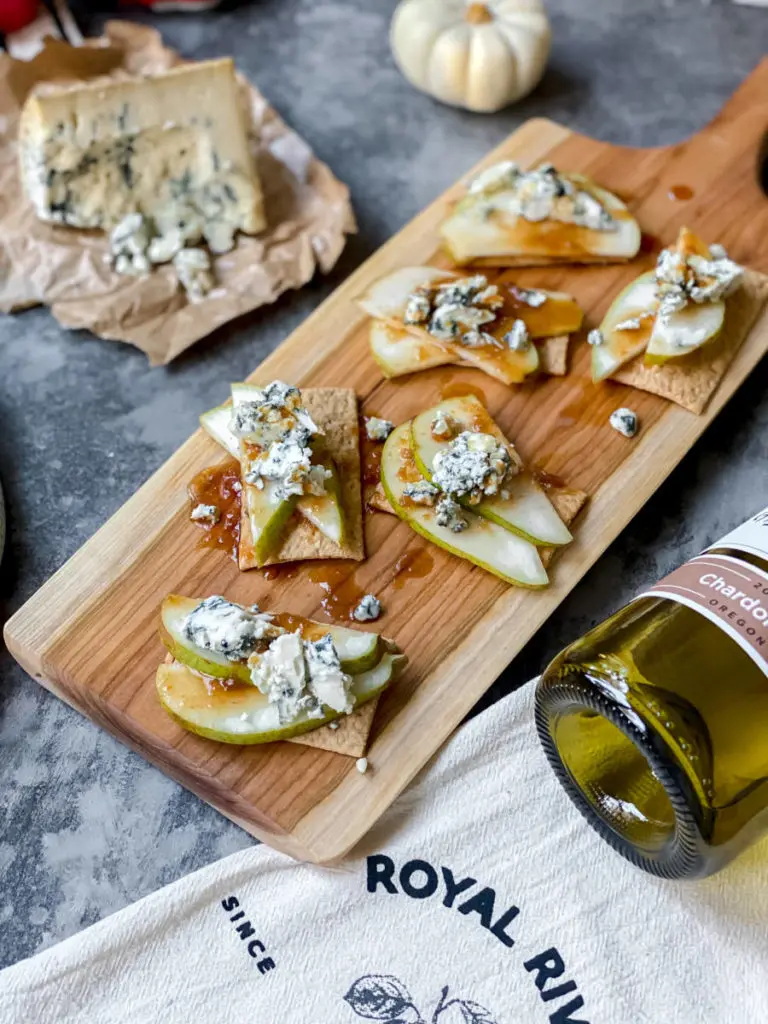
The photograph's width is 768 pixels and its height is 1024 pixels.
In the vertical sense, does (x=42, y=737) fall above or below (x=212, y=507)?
below

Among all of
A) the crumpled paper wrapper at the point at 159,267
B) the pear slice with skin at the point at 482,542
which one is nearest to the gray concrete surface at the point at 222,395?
the crumpled paper wrapper at the point at 159,267

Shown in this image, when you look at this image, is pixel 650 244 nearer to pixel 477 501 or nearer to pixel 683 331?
pixel 683 331

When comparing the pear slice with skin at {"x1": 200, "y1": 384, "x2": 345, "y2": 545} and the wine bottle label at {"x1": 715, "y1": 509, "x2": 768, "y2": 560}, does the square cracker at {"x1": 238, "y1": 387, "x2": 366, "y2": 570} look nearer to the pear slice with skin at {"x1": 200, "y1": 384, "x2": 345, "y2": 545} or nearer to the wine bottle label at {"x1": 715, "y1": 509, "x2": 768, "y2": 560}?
the pear slice with skin at {"x1": 200, "y1": 384, "x2": 345, "y2": 545}

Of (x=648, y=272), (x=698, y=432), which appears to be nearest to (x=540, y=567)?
(x=698, y=432)

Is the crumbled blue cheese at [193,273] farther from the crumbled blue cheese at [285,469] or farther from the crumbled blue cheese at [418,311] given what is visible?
the crumbled blue cheese at [285,469]

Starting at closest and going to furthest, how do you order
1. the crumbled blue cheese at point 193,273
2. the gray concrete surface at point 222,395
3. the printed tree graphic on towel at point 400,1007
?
the printed tree graphic on towel at point 400,1007 < the gray concrete surface at point 222,395 < the crumbled blue cheese at point 193,273

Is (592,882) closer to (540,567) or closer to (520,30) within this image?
(540,567)

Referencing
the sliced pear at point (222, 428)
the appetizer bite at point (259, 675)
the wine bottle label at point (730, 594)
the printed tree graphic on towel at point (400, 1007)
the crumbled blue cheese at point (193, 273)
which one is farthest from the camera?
the crumbled blue cheese at point (193, 273)
